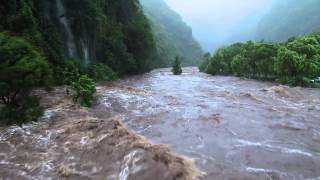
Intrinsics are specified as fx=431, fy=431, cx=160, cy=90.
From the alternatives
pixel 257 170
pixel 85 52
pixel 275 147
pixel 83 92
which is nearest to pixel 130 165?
pixel 257 170

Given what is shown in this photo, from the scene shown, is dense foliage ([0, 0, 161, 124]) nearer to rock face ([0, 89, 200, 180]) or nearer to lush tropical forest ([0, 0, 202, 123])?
lush tropical forest ([0, 0, 202, 123])

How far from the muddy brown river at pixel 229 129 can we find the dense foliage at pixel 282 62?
47.5 feet

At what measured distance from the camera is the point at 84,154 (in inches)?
628

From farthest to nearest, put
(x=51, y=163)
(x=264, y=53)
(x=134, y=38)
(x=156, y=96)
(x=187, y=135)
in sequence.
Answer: (x=134, y=38) → (x=264, y=53) → (x=156, y=96) → (x=187, y=135) → (x=51, y=163)

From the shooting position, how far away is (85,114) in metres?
23.1

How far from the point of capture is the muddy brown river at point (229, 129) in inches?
587

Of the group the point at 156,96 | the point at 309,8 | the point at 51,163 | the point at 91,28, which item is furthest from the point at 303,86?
the point at 309,8

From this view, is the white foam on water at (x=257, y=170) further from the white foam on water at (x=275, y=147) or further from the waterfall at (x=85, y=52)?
the waterfall at (x=85, y=52)

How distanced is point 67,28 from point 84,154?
30.2m

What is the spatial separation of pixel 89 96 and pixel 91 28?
22.8 m

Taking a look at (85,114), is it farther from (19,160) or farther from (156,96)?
(156,96)

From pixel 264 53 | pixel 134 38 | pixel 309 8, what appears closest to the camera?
pixel 264 53

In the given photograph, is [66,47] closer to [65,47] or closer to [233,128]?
[65,47]

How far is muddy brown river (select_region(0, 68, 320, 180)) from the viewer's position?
14.9 m
